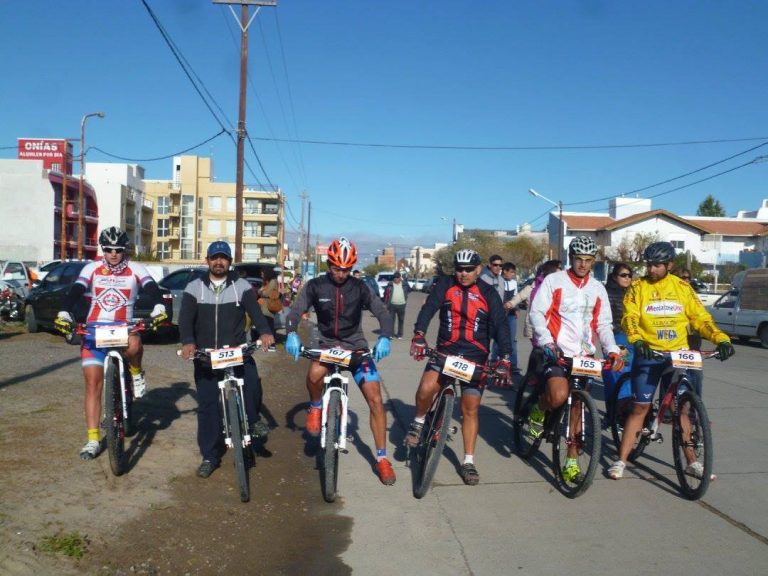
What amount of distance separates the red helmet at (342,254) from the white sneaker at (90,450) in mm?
2493

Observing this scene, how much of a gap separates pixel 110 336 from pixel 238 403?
48.3 inches

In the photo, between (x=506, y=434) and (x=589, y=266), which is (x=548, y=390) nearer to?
(x=589, y=266)

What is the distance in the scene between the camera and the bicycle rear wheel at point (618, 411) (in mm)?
6625

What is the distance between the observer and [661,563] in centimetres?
436

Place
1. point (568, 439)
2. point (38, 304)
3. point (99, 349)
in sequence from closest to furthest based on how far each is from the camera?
point (568, 439)
point (99, 349)
point (38, 304)

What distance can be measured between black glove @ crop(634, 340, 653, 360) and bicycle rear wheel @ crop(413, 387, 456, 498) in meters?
1.54

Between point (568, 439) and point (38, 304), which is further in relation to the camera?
point (38, 304)

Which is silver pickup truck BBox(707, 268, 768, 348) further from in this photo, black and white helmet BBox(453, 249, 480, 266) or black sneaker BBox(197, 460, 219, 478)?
black sneaker BBox(197, 460, 219, 478)

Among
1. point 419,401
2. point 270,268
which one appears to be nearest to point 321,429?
point 419,401

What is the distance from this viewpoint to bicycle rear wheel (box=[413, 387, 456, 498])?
557cm

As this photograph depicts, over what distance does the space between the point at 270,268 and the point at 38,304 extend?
494cm

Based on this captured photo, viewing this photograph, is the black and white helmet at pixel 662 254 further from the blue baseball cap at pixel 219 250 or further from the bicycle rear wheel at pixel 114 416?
the bicycle rear wheel at pixel 114 416

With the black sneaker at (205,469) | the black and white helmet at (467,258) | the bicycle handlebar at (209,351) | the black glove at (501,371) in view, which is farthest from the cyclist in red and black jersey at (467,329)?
the black sneaker at (205,469)

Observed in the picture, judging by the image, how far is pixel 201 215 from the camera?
314 ft
